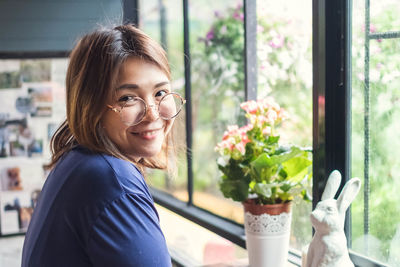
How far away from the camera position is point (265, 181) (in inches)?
75.0

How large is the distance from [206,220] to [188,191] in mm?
352

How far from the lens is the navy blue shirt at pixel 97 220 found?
98 centimetres

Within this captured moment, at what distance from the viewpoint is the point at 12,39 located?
3178 millimetres

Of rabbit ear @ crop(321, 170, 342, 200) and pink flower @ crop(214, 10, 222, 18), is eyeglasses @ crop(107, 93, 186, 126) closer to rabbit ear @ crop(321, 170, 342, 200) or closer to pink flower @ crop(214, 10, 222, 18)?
rabbit ear @ crop(321, 170, 342, 200)

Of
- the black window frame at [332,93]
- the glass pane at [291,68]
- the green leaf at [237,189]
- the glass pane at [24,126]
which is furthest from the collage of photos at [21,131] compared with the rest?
the black window frame at [332,93]

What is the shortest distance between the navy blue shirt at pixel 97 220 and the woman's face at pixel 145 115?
0.37ft

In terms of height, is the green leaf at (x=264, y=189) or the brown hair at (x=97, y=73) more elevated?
the brown hair at (x=97, y=73)

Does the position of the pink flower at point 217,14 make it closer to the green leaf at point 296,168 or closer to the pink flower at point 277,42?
the pink flower at point 277,42

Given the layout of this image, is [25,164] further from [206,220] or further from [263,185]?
[263,185]

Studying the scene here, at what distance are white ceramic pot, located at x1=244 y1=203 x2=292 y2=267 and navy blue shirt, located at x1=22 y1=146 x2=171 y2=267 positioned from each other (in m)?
0.91

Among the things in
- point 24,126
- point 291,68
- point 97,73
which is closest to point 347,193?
point 97,73

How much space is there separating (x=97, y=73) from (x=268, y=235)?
3.51 feet

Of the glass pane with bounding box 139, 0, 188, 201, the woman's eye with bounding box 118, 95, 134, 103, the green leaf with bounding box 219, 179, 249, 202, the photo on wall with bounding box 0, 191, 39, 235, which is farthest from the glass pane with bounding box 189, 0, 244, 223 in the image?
the woman's eye with bounding box 118, 95, 134, 103

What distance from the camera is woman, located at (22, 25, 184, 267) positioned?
99 centimetres
